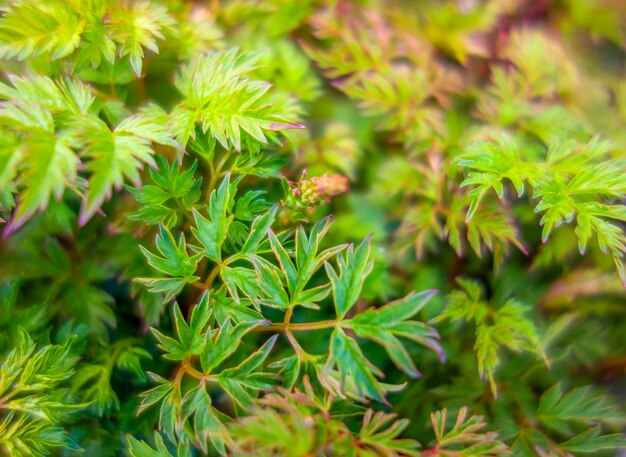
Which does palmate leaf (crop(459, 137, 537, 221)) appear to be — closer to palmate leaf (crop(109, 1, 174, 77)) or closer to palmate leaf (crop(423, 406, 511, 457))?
palmate leaf (crop(423, 406, 511, 457))

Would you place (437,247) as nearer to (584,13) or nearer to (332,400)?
(332,400)

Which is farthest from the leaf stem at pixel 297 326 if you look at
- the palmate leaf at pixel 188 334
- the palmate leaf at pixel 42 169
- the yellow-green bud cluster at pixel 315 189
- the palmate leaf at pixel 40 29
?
the palmate leaf at pixel 40 29

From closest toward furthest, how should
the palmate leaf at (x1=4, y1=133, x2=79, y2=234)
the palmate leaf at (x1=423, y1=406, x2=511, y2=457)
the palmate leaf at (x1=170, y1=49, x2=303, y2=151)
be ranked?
the palmate leaf at (x1=4, y1=133, x2=79, y2=234) → the palmate leaf at (x1=423, y1=406, x2=511, y2=457) → the palmate leaf at (x1=170, y1=49, x2=303, y2=151)

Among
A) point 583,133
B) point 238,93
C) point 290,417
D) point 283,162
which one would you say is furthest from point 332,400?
point 583,133

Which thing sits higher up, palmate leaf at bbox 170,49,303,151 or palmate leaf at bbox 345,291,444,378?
palmate leaf at bbox 170,49,303,151

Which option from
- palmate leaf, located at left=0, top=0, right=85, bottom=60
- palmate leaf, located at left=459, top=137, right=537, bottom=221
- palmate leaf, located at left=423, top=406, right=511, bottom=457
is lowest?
palmate leaf, located at left=423, top=406, right=511, bottom=457

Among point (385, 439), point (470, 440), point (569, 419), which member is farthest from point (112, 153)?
point (569, 419)

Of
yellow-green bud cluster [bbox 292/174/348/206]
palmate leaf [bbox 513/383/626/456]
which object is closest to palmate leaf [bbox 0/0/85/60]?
yellow-green bud cluster [bbox 292/174/348/206]

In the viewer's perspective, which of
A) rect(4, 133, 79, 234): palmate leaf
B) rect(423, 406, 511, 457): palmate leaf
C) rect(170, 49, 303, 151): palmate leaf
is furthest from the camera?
rect(170, 49, 303, 151): palmate leaf

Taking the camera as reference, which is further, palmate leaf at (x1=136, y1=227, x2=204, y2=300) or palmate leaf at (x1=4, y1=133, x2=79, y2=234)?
palmate leaf at (x1=136, y1=227, x2=204, y2=300)
